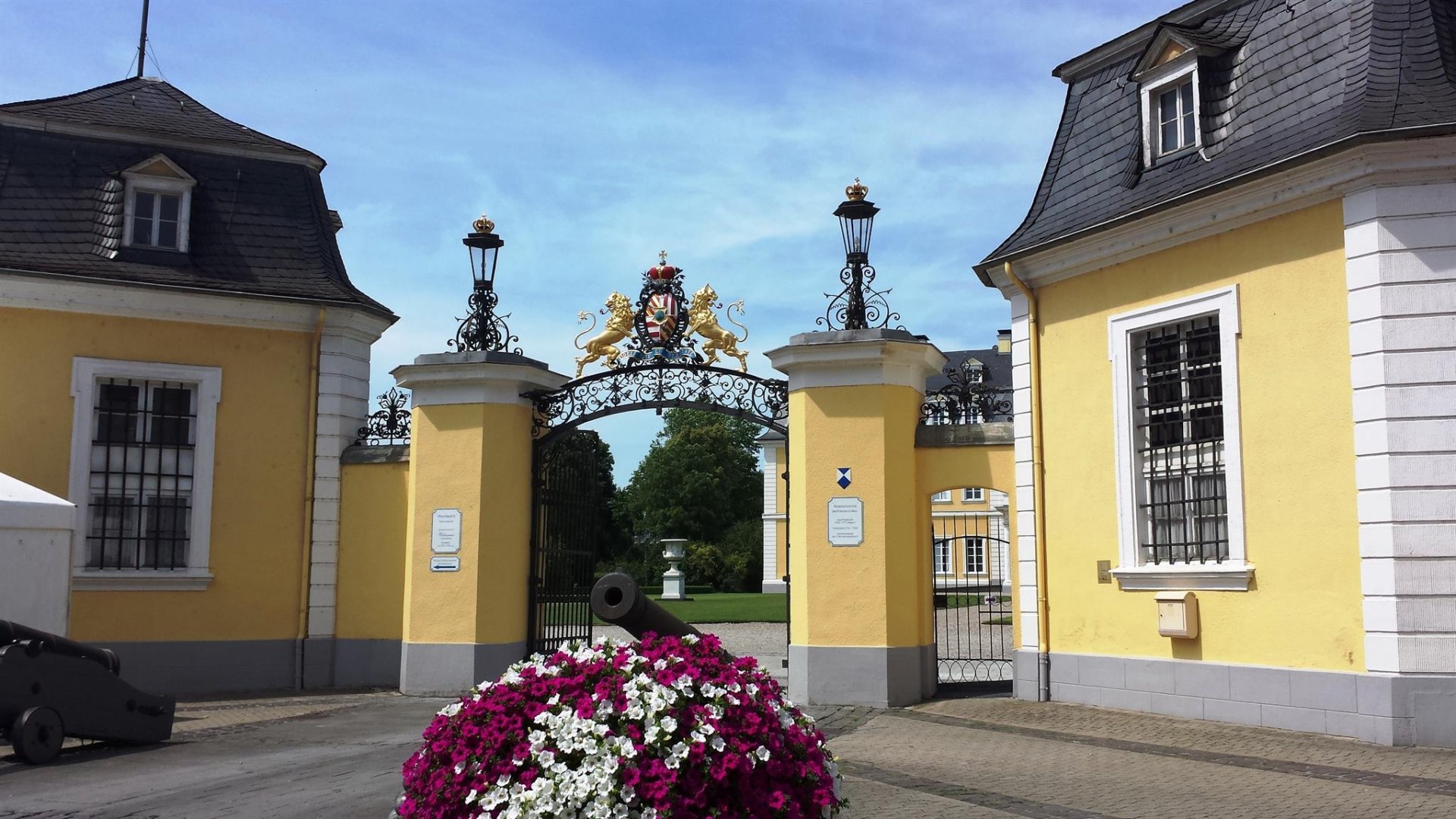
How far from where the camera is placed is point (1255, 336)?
11383mm

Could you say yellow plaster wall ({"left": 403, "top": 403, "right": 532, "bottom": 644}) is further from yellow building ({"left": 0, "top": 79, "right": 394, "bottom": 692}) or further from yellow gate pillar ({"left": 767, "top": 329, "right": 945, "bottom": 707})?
yellow gate pillar ({"left": 767, "top": 329, "right": 945, "bottom": 707})

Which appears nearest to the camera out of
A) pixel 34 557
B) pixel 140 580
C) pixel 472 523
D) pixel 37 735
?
pixel 37 735

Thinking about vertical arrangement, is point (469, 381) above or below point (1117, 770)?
above

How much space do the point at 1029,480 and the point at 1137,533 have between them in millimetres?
1472

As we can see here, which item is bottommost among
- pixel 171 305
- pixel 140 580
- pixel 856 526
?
pixel 140 580

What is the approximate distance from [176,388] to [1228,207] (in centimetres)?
1196

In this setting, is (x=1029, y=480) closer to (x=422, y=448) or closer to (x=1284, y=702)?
(x=1284, y=702)

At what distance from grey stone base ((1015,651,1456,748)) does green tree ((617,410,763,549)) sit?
4763cm

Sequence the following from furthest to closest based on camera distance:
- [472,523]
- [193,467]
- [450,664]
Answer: [193,467]
[472,523]
[450,664]

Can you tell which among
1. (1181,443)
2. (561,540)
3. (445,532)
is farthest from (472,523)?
(1181,443)

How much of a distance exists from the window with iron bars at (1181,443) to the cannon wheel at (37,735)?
31.5 feet

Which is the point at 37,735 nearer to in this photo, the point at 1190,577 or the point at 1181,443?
the point at 1190,577

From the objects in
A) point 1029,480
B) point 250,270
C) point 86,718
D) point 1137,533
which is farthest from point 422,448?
point 1137,533

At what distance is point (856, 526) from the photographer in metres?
13.4
